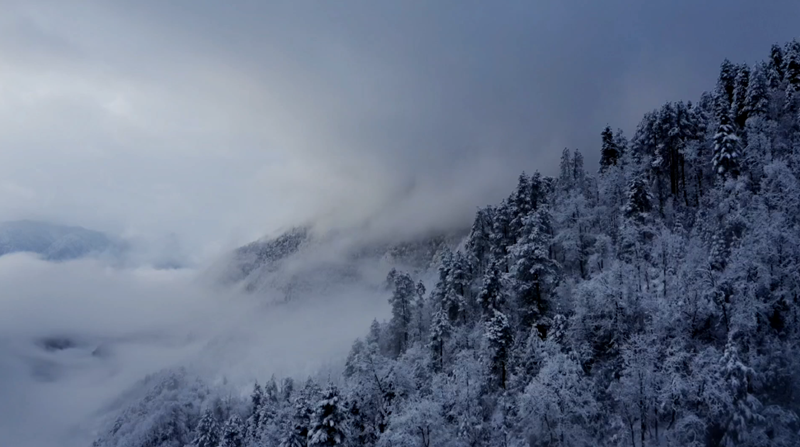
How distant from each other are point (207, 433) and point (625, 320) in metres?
71.7

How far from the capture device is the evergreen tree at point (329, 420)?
141 ft

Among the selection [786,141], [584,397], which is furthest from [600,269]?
[786,141]

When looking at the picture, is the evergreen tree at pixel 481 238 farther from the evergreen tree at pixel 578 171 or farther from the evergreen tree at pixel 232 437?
the evergreen tree at pixel 232 437

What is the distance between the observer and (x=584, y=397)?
38.3 metres

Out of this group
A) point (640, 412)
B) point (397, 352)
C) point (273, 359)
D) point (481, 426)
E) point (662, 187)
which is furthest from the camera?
point (273, 359)

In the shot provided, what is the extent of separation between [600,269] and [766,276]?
73.4 ft

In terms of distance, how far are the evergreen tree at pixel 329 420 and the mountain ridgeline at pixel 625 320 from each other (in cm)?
14

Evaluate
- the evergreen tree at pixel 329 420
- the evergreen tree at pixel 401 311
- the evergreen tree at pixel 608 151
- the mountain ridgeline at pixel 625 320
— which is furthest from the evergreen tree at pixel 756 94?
the evergreen tree at pixel 329 420

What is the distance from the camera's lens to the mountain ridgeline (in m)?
34.2

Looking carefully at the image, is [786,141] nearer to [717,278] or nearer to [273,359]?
[717,278]

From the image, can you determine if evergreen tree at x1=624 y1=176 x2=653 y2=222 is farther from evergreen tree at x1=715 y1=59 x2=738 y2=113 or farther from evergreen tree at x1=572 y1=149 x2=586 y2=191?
evergreen tree at x1=715 y1=59 x2=738 y2=113

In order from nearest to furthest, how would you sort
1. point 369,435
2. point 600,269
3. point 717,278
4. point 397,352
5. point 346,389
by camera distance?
point 717,278 < point 369,435 < point 346,389 < point 600,269 < point 397,352

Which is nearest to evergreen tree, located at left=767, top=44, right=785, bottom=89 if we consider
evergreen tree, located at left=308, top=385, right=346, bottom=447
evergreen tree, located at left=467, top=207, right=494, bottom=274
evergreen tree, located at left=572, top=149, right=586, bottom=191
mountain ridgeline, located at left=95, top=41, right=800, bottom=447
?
mountain ridgeline, located at left=95, top=41, right=800, bottom=447

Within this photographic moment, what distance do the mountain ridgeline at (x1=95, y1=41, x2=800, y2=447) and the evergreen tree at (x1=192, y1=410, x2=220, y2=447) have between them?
33 centimetres
